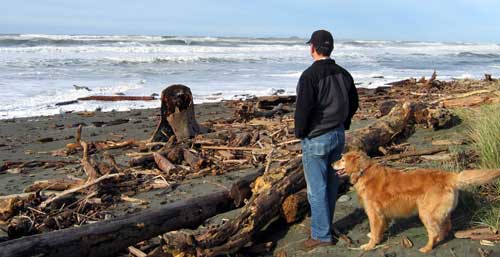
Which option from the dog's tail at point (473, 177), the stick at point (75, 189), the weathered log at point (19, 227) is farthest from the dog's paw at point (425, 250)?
the stick at point (75, 189)

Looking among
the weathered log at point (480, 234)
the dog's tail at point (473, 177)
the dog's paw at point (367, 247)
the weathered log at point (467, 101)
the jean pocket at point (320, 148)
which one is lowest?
the dog's paw at point (367, 247)

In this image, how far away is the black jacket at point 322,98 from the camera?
470cm

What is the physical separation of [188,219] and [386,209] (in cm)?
204

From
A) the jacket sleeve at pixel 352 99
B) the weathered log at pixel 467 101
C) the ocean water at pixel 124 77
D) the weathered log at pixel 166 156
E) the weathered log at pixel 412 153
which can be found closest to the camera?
the jacket sleeve at pixel 352 99

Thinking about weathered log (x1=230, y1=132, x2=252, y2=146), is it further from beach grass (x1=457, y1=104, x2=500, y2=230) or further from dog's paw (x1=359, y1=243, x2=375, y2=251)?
dog's paw (x1=359, y1=243, x2=375, y2=251)

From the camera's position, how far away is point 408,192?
15.7 feet

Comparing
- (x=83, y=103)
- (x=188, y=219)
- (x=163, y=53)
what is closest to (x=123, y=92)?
(x=83, y=103)

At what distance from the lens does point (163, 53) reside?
44.8 meters

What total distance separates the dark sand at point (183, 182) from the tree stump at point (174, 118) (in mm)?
892

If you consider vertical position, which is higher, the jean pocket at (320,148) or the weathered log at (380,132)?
the jean pocket at (320,148)

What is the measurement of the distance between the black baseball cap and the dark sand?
2014 mm

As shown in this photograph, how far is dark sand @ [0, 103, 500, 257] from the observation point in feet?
16.6

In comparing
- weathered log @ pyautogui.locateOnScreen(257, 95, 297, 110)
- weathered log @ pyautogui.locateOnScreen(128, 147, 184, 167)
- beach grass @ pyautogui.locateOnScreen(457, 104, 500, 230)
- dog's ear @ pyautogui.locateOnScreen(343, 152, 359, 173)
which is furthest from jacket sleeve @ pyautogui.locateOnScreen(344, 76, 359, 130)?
weathered log @ pyautogui.locateOnScreen(257, 95, 297, 110)

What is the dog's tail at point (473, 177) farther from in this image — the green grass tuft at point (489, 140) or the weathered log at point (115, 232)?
the weathered log at point (115, 232)
